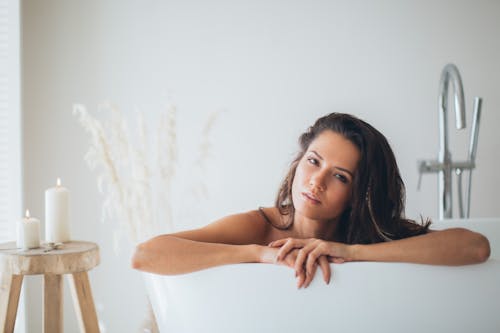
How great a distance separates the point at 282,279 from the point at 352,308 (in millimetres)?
169

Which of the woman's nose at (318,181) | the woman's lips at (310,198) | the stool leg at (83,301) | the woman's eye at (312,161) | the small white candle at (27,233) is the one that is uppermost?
the woman's eye at (312,161)

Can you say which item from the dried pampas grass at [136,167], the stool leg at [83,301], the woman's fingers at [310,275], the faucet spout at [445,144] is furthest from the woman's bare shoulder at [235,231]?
the faucet spout at [445,144]

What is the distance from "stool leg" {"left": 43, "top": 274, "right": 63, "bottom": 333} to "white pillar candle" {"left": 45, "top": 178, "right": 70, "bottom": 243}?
0.13m

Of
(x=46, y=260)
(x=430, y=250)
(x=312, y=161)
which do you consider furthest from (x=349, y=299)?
(x=46, y=260)

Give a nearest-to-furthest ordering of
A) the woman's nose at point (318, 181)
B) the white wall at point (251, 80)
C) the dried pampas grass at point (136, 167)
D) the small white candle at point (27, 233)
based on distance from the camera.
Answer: the woman's nose at point (318, 181), the small white candle at point (27, 233), the dried pampas grass at point (136, 167), the white wall at point (251, 80)

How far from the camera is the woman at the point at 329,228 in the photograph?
1.24 m

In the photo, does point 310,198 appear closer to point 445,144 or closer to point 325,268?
point 325,268

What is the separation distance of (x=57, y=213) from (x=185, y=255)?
0.77 meters

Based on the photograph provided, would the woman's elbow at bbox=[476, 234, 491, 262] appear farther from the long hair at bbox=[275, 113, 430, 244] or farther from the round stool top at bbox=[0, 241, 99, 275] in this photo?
the round stool top at bbox=[0, 241, 99, 275]

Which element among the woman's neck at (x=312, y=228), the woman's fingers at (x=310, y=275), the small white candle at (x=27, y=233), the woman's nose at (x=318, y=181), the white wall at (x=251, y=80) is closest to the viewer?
the woman's fingers at (x=310, y=275)

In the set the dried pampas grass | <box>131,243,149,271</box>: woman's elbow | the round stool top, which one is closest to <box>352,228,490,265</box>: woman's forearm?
<box>131,243,149,271</box>: woman's elbow

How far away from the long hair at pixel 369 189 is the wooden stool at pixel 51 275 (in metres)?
0.65

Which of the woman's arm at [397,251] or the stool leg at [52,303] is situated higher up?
the woman's arm at [397,251]

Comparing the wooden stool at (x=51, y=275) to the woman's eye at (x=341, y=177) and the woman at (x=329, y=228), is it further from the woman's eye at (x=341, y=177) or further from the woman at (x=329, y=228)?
the woman's eye at (x=341, y=177)
